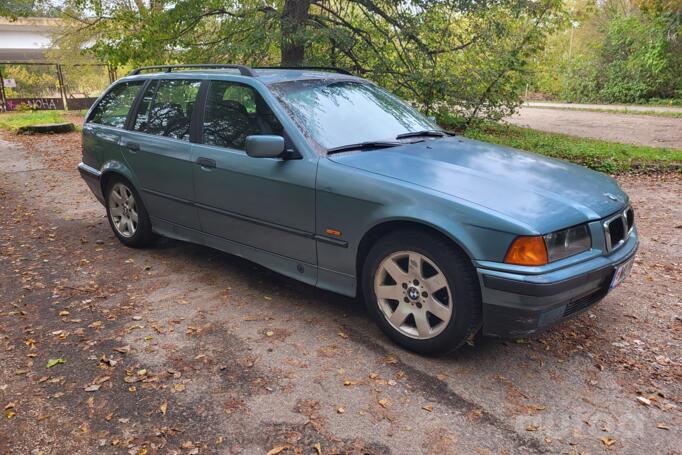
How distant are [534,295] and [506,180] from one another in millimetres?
781

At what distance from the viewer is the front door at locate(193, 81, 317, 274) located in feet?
12.4

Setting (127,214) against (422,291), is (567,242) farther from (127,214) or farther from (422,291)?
(127,214)

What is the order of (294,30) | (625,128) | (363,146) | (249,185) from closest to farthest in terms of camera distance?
1. (363,146)
2. (249,185)
3. (294,30)
4. (625,128)

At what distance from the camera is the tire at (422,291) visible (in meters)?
3.09

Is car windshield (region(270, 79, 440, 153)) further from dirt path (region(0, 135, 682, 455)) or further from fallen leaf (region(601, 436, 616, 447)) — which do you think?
fallen leaf (region(601, 436, 616, 447))

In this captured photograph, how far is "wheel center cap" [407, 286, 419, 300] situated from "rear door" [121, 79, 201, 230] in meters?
2.10

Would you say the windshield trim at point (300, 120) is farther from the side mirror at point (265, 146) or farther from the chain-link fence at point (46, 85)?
the chain-link fence at point (46, 85)

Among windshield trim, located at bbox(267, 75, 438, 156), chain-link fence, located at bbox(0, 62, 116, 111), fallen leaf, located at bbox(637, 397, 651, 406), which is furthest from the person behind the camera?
chain-link fence, located at bbox(0, 62, 116, 111)

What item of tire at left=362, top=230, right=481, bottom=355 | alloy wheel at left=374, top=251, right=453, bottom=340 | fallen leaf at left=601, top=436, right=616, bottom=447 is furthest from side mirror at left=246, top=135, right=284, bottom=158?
fallen leaf at left=601, top=436, right=616, bottom=447

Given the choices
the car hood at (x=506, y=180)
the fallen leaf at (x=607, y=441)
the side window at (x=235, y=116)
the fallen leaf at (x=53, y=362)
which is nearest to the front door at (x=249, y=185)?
the side window at (x=235, y=116)

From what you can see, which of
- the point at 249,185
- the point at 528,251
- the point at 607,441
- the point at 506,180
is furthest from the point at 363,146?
the point at 607,441

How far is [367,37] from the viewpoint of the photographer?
9.69m

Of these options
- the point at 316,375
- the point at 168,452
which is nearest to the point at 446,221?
the point at 316,375

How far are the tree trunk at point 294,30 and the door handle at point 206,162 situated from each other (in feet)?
16.8
